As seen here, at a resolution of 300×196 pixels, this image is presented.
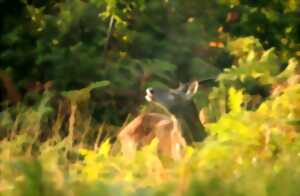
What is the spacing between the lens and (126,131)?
9195mm

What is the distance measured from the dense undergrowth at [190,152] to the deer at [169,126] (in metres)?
0.38

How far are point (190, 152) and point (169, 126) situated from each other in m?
2.52

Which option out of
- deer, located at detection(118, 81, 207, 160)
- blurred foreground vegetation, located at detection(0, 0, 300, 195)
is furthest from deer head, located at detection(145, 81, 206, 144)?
blurred foreground vegetation, located at detection(0, 0, 300, 195)

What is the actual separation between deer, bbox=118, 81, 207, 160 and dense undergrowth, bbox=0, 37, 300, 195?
380mm

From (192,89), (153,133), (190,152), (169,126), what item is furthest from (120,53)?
(190,152)

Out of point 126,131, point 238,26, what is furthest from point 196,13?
point 126,131

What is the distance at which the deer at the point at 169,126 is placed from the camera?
27.1ft

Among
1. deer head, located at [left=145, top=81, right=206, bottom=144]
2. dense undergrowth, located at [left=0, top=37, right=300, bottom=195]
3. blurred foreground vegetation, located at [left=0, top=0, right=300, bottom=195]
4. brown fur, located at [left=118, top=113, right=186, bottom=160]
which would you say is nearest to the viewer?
dense undergrowth, located at [left=0, top=37, right=300, bottom=195]

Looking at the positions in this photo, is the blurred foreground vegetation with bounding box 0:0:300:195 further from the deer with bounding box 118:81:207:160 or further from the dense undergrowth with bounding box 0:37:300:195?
the deer with bounding box 118:81:207:160

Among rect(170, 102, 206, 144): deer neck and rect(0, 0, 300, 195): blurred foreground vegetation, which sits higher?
rect(170, 102, 206, 144): deer neck

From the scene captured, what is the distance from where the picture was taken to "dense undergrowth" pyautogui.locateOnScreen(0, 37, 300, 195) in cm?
351

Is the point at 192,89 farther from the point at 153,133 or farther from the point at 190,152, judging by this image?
the point at 190,152

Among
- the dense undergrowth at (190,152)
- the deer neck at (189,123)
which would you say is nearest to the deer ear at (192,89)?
the deer neck at (189,123)

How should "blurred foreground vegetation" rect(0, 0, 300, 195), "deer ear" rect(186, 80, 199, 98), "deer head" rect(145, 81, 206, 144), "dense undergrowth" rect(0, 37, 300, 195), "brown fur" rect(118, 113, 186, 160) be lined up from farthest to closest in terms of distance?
"blurred foreground vegetation" rect(0, 0, 300, 195) → "deer ear" rect(186, 80, 199, 98) → "deer head" rect(145, 81, 206, 144) → "brown fur" rect(118, 113, 186, 160) → "dense undergrowth" rect(0, 37, 300, 195)
